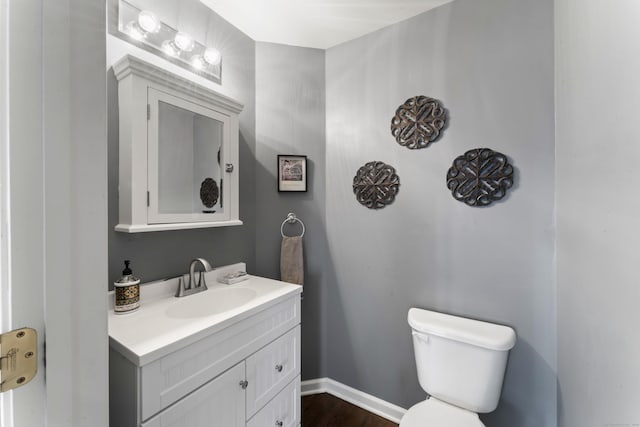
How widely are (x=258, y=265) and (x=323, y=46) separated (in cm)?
159

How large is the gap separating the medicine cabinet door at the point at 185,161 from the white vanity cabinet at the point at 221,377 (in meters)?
0.56

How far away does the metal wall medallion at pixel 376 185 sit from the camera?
5.18 feet

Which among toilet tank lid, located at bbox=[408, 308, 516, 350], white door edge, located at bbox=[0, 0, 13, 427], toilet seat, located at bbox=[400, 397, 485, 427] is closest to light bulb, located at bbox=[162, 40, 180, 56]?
white door edge, located at bbox=[0, 0, 13, 427]

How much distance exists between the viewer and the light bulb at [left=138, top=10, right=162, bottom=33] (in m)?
1.14

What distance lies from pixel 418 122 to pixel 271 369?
151cm

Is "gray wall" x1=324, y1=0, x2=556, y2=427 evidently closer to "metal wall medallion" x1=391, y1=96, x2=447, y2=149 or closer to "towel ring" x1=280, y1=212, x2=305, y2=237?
"metal wall medallion" x1=391, y1=96, x2=447, y2=149

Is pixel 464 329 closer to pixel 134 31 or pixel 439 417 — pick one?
pixel 439 417

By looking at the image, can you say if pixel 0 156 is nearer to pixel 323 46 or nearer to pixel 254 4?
pixel 254 4

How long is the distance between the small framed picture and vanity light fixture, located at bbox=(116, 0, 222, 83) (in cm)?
62

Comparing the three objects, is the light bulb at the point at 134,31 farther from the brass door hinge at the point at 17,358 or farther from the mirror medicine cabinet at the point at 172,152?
the brass door hinge at the point at 17,358

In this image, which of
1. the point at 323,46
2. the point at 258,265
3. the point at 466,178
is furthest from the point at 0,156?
the point at 323,46

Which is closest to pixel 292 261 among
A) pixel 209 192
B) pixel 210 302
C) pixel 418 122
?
pixel 210 302

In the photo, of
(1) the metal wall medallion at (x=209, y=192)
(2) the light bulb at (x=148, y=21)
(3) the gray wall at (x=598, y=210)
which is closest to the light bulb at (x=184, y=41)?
(2) the light bulb at (x=148, y=21)

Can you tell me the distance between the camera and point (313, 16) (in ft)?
4.93
